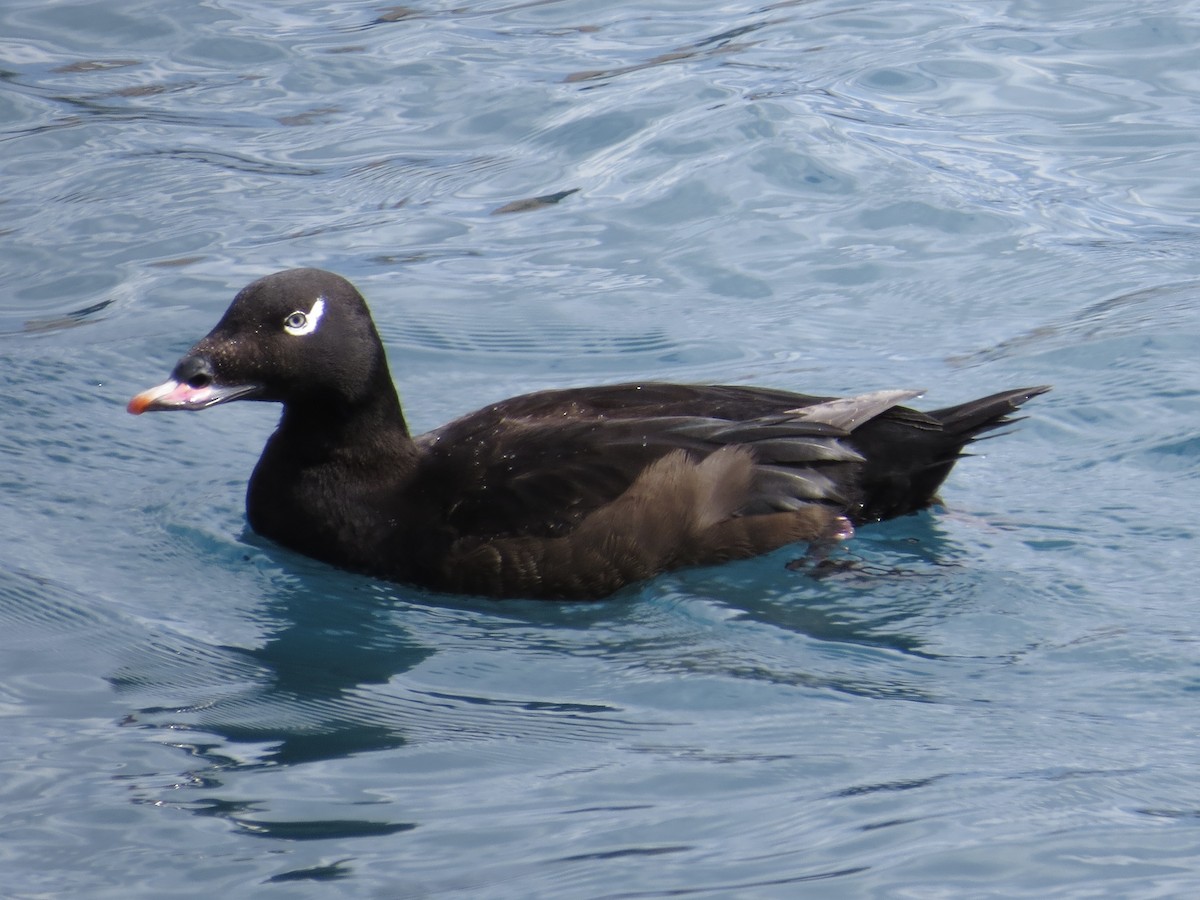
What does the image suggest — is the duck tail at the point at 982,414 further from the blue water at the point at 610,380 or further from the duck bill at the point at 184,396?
the duck bill at the point at 184,396

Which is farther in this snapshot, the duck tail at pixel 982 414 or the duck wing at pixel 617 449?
the duck tail at pixel 982 414

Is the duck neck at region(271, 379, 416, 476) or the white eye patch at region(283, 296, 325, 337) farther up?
the white eye patch at region(283, 296, 325, 337)

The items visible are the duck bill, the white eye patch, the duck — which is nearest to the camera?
the duck bill

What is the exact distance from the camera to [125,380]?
7.32 metres

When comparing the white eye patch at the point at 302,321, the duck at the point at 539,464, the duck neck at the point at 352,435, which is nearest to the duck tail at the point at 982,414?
the duck at the point at 539,464

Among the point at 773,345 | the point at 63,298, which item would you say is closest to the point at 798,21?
the point at 773,345

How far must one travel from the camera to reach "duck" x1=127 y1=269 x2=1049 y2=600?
538 centimetres

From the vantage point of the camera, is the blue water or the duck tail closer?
the blue water

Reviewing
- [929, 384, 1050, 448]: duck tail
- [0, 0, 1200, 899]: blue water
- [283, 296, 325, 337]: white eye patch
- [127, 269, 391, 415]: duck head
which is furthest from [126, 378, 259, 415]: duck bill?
[929, 384, 1050, 448]: duck tail

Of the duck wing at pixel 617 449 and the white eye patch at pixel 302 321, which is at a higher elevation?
the white eye patch at pixel 302 321

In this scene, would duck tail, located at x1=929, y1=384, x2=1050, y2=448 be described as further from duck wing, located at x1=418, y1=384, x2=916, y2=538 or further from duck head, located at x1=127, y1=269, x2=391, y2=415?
duck head, located at x1=127, y1=269, x2=391, y2=415

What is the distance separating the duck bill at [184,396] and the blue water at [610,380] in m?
0.63

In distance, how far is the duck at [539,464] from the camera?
17.6ft

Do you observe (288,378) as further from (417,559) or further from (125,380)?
(125,380)
